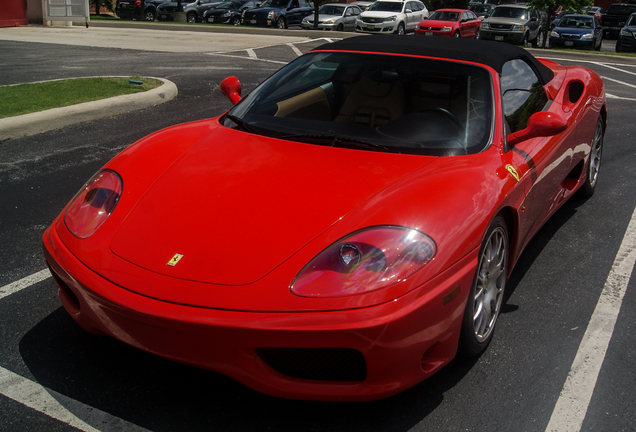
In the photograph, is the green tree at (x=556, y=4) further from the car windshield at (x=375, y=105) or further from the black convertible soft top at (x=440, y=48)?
the car windshield at (x=375, y=105)

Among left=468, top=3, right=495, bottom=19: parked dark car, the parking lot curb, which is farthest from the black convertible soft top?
left=468, top=3, right=495, bottom=19: parked dark car

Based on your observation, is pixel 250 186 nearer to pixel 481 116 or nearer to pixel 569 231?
pixel 481 116

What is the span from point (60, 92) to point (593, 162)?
650 centimetres

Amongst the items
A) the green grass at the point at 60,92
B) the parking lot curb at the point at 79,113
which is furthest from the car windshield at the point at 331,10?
the parking lot curb at the point at 79,113

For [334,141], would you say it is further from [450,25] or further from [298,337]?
[450,25]

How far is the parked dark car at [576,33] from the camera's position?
22.4 metres

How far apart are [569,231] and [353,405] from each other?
268cm

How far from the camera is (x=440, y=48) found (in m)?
3.65

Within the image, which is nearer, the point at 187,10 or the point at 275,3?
the point at 275,3

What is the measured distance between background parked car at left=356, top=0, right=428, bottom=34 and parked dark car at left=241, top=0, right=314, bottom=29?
11.1 ft

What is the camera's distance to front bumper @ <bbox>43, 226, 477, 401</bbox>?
2.10 meters

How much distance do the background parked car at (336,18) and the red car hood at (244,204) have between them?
922 inches

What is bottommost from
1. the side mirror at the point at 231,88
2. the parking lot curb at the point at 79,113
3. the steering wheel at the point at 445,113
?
the parking lot curb at the point at 79,113

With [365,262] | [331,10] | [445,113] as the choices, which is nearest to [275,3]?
[331,10]
